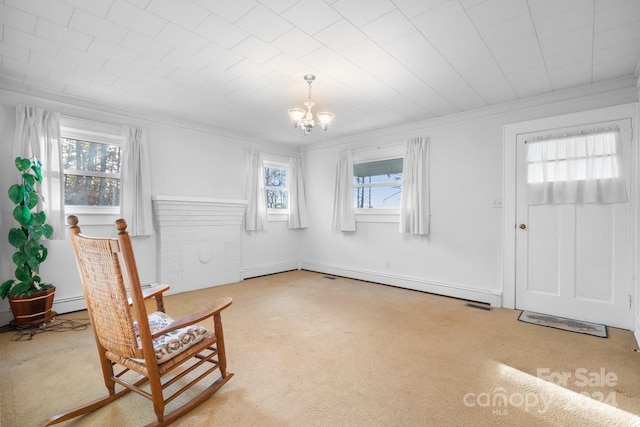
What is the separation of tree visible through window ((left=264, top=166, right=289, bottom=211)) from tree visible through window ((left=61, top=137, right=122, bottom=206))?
242 centimetres

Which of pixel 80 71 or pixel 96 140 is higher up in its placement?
pixel 80 71

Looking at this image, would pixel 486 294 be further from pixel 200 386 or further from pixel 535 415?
pixel 200 386

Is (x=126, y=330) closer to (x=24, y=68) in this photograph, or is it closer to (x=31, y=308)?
(x=31, y=308)

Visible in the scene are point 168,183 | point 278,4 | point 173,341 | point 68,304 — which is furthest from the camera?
point 168,183

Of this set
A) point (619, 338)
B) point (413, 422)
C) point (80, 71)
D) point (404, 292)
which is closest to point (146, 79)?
point (80, 71)

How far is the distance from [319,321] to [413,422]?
1.63m

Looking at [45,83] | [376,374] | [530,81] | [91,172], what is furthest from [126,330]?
[530,81]

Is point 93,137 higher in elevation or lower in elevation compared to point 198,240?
higher

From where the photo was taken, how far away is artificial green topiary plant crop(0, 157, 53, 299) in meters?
2.90

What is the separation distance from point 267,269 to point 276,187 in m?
1.58

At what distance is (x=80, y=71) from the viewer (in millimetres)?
2889

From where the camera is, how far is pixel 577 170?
10.5 ft

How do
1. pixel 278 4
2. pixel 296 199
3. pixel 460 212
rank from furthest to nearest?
pixel 296 199
pixel 460 212
pixel 278 4

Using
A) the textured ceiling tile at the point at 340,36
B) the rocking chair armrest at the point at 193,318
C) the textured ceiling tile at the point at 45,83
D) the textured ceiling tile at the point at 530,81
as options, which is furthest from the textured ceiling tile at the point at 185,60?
the textured ceiling tile at the point at 530,81
